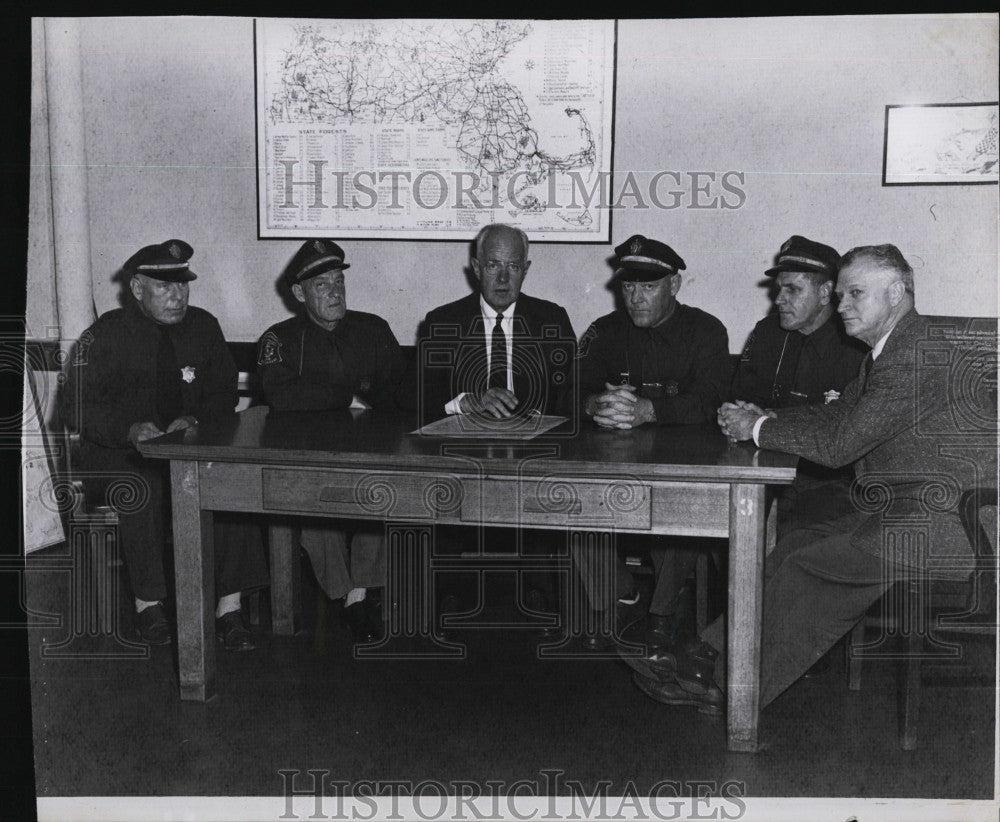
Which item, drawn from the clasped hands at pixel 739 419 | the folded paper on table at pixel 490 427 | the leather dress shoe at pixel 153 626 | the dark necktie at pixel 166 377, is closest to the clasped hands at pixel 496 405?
the folded paper on table at pixel 490 427

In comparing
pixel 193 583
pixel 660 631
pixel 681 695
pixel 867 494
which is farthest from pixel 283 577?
pixel 867 494

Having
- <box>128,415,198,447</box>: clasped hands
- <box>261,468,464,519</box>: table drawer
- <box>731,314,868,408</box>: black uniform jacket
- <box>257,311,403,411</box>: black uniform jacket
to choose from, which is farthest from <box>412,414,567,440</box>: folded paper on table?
<box>731,314,868,408</box>: black uniform jacket

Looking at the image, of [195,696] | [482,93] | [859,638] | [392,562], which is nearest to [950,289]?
[859,638]

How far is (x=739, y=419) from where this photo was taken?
9.00ft

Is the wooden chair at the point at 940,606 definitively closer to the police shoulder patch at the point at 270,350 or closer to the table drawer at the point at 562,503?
the table drawer at the point at 562,503

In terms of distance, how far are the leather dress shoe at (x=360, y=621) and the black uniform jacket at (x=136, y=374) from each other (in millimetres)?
844

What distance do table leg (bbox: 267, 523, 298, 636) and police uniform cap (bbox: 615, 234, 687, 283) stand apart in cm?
151

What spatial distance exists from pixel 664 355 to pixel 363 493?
146cm

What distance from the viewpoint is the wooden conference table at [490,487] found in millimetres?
2504

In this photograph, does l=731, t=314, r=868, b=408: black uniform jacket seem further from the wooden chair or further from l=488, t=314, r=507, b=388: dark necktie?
the wooden chair

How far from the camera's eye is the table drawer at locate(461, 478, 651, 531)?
2.53m

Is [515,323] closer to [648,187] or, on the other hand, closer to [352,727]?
[648,187]

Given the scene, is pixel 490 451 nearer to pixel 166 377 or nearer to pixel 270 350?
pixel 270 350

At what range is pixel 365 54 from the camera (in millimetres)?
4285
